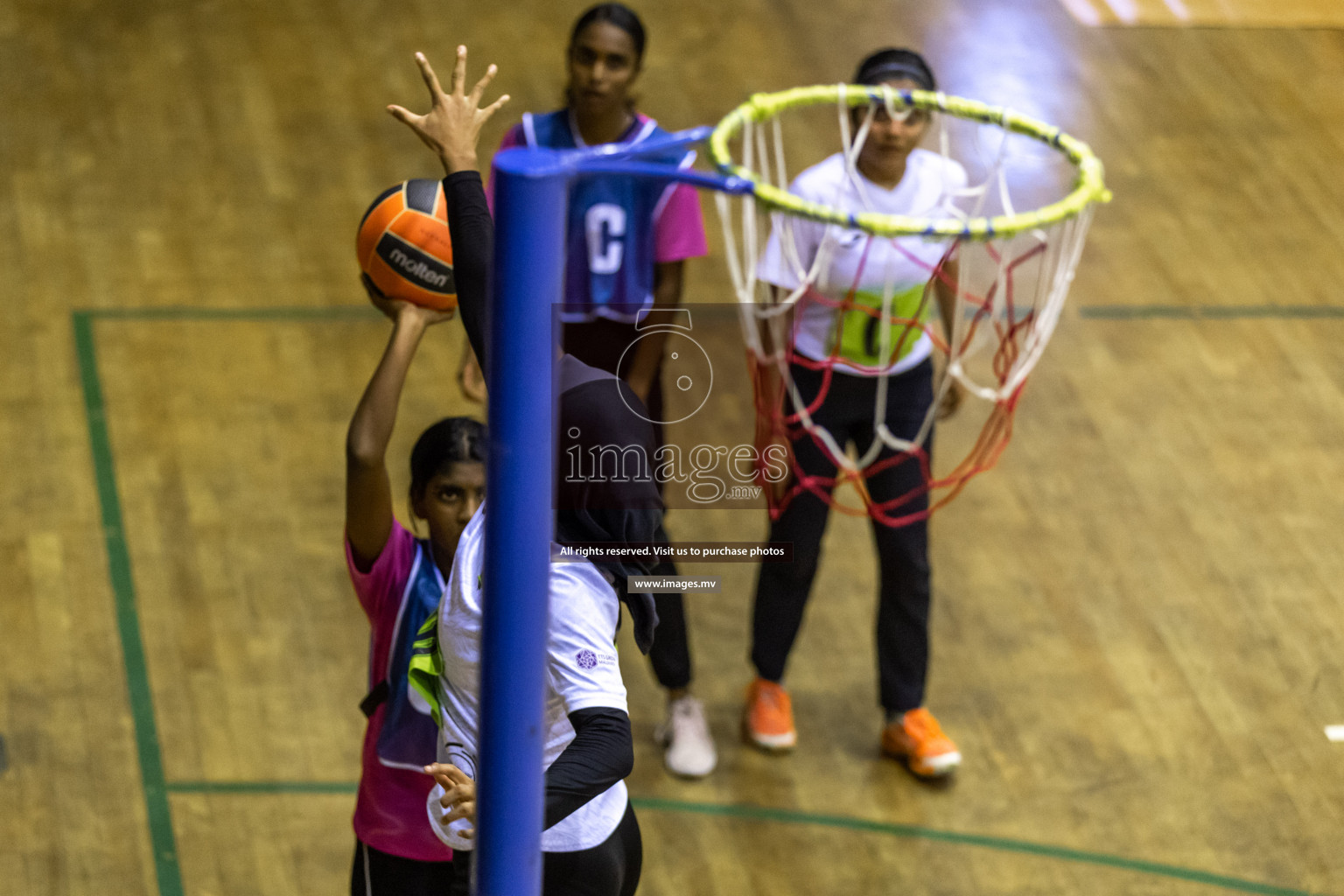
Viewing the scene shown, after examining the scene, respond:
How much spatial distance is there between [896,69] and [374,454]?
1657 mm

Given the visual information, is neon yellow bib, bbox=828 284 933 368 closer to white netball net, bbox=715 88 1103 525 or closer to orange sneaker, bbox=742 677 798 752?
white netball net, bbox=715 88 1103 525

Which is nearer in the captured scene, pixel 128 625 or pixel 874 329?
pixel 874 329

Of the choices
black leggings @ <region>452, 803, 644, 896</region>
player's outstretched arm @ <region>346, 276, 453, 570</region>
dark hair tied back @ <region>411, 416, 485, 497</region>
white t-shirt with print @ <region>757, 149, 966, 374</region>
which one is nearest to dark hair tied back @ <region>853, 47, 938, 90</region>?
white t-shirt with print @ <region>757, 149, 966, 374</region>

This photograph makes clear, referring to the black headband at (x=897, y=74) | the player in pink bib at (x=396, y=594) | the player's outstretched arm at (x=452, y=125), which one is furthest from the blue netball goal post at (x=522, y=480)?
the black headband at (x=897, y=74)

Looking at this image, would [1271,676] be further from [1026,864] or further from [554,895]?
[554,895]

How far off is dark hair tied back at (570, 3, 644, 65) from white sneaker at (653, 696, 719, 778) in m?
1.58

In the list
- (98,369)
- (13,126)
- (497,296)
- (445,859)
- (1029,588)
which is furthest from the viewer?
(13,126)

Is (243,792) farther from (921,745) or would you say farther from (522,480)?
(522,480)

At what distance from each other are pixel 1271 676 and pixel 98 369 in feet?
11.6

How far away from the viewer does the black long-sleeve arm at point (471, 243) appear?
2.13 m

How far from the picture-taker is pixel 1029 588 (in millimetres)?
4418

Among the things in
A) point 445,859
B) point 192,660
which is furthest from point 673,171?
point 192,660

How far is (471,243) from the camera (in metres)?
2.13

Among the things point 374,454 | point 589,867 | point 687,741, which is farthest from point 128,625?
point 589,867
